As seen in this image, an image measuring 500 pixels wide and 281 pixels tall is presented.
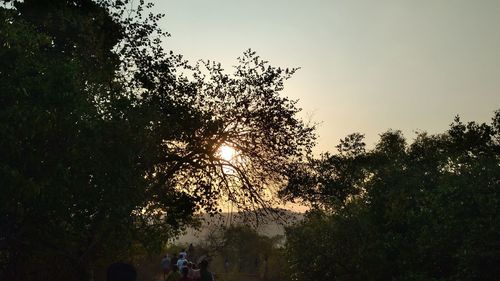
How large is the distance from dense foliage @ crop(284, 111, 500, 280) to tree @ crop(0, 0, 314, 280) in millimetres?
3732

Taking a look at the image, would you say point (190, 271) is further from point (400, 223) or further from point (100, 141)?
point (400, 223)

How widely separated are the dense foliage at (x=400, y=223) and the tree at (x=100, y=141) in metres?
3.73

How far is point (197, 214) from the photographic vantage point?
24.6 metres

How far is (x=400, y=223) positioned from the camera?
32.6 metres

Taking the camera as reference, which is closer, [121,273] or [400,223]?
[121,273]

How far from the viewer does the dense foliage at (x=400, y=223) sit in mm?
24734

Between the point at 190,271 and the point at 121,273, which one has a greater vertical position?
the point at 190,271

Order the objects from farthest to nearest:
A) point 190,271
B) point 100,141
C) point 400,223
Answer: point 400,223
point 190,271
point 100,141

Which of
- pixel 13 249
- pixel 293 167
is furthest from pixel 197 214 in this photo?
pixel 13 249

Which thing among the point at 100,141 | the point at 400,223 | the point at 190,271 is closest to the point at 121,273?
the point at 100,141

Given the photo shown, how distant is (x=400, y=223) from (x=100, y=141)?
23.4 meters

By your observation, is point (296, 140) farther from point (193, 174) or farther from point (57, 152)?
point (57, 152)

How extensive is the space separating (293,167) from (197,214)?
535 cm

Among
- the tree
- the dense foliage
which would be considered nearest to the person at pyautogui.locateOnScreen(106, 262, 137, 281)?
the tree
